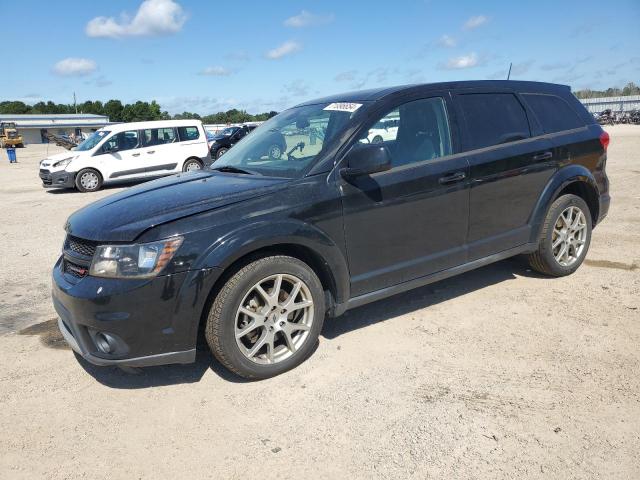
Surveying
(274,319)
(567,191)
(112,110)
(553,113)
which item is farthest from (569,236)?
(112,110)

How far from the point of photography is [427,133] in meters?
3.88

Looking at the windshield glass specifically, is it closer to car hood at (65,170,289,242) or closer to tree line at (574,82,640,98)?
car hood at (65,170,289,242)

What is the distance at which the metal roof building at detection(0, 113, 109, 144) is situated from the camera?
74.5 metres

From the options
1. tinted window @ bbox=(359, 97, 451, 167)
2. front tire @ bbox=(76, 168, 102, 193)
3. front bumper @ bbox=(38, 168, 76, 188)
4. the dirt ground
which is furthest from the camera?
front tire @ bbox=(76, 168, 102, 193)

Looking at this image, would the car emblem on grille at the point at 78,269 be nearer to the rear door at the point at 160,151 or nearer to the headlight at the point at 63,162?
the rear door at the point at 160,151

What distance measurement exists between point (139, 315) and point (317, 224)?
120 centimetres

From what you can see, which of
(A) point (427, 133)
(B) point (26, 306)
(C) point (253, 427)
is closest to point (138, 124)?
(B) point (26, 306)

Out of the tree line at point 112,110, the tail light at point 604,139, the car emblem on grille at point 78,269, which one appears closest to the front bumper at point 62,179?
the car emblem on grille at point 78,269

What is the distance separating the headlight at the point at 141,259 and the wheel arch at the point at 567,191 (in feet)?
10.3

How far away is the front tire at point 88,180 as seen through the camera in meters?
13.8

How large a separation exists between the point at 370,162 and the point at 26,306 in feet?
11.9

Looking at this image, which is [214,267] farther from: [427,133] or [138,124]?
[138,124]

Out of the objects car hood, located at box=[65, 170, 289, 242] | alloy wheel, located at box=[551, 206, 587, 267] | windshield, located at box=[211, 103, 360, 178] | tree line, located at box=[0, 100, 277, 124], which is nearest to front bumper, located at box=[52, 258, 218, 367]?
car hood, located at box=[65, 170, 289, 242]

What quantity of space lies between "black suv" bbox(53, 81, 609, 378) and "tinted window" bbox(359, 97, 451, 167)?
0.01 meters
